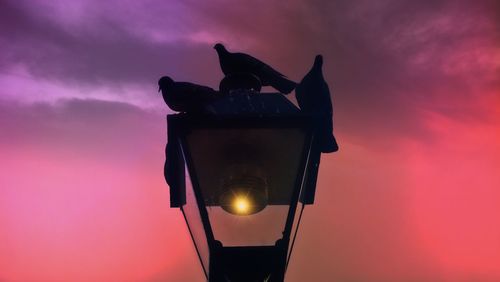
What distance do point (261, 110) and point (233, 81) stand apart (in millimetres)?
873

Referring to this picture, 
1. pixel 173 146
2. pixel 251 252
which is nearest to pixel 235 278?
pixel 251 252

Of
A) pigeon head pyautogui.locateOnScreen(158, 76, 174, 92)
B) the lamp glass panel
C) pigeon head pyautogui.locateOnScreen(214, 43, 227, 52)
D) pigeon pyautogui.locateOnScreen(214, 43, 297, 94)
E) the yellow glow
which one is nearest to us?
the yellow glow

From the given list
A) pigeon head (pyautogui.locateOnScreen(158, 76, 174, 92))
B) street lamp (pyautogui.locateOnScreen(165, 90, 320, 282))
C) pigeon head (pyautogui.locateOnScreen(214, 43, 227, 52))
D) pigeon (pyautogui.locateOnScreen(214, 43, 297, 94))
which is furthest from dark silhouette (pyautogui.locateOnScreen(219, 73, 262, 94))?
pigeon head (pyautogui.locateOnScreen(158, 76, 174, 92))

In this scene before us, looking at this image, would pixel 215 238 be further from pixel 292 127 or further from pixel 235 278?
pixel 292 127

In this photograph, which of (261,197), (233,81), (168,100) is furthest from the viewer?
(233,81)

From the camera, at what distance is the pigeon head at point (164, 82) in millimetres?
3570

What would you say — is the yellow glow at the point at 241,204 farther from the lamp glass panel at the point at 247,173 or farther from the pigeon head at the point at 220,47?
the pigeon head at the point at 220,47

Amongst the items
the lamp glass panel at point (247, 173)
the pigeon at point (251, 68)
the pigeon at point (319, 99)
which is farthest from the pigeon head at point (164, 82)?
the pigeon at point (319, 99)

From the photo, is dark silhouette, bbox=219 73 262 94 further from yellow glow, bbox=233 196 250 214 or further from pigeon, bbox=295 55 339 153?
yellow glow, bbox=233 196 250 214

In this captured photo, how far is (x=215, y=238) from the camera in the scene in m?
3.55

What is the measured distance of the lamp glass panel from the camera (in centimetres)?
339

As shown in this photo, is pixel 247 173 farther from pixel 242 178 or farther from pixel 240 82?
pixel 240 82

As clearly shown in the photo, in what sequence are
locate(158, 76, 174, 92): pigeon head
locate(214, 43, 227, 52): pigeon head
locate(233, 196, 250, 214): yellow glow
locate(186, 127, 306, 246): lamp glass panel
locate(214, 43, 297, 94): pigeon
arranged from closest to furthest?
locate(233, 196, 250, 214): yellow glow < locate(186, 127, 306, 246): lamp glass panel < locate(158, 76, 174, 92): pigeon head < locate(214, 43, 297, 94): pigeon < locate(214, 43, 227, 52): pigeon head

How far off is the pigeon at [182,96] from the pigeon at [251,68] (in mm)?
705
